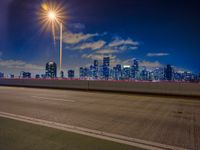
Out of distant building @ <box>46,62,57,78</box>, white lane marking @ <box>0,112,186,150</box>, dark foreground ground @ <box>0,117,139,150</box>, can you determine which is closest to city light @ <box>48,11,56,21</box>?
distant building @ <box>46,62,57,78</box>

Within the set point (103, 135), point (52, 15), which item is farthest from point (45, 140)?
point (52, 15)

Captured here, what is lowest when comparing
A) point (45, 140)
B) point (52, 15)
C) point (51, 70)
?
point (45, 140)

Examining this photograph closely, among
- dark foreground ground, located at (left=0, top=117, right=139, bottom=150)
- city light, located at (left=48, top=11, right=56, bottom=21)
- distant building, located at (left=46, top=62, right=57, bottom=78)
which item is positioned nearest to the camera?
dark foreground ground, located at (left=0, top=117, right=139, bottom=150)

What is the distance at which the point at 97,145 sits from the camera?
4.32 meters

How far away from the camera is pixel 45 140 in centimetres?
457

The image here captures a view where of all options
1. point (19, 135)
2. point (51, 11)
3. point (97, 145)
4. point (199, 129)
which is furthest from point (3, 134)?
point (51, 11)

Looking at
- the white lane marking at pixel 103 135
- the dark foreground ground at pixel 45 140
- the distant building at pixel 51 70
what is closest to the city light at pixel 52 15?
the distant building at pixel 51 70

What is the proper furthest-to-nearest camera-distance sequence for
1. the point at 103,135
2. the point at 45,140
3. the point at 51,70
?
the point at 51,70, the point at 103,135, the point at 45,140

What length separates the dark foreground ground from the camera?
418 centimetres

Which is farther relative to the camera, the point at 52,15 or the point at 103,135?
the point at 52,15

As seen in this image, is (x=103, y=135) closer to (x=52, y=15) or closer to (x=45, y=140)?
(x=45, y=140)

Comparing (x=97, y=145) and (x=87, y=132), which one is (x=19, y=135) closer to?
(x=87, y=132)

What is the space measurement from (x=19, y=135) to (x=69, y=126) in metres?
1.47

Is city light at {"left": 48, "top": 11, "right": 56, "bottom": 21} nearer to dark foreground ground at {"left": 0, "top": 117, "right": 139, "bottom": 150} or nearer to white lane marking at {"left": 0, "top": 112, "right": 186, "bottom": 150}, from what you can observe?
white lane marking at {"left": 0, "top": 112, "right": 186, "bottom": 150}
